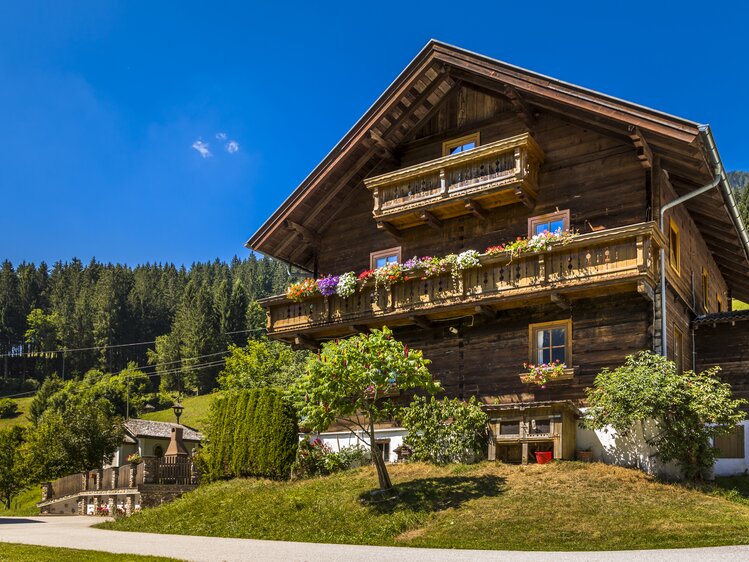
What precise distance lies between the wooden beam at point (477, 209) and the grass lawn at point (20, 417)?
7601 cm

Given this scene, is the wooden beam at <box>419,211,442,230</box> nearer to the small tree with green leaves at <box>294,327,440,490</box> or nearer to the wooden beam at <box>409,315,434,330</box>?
the wooden beam at <box>409,315,434,330</box>

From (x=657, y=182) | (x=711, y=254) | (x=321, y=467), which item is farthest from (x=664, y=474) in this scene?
(x=711, y=254)

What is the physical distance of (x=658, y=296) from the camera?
811 inches

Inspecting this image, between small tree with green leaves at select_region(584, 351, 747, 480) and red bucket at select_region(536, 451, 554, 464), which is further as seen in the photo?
red bucket at select_region(536, 451, 554, 464)

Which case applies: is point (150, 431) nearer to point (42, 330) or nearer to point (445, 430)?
point (445, 430)

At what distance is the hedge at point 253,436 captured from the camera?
928 inches

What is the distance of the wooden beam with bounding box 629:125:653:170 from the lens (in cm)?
2091

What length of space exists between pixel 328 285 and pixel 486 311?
17.7 feet

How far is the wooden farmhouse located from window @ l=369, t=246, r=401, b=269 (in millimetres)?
38

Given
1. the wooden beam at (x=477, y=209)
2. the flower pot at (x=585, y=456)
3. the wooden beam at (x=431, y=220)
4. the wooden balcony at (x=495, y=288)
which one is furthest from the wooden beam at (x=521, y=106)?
the flower pot at (x=585, y=456)

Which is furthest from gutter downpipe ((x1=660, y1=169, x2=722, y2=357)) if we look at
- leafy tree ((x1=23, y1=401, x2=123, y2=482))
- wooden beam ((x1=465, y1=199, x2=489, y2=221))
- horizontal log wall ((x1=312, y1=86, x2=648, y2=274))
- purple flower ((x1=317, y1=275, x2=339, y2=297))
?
leafy tree ((x1=23, y1=401, x2=123, y2=482))

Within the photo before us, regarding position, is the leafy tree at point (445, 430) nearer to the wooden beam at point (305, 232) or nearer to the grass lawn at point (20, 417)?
the wooden beam at point (305, 232)

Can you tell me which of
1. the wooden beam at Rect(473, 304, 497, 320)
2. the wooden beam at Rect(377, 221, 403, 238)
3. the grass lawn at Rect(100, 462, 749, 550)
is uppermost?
the wooden beam at Rect(377, 221, 403, 238)

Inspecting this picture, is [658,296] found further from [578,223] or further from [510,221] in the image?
[510,221]
